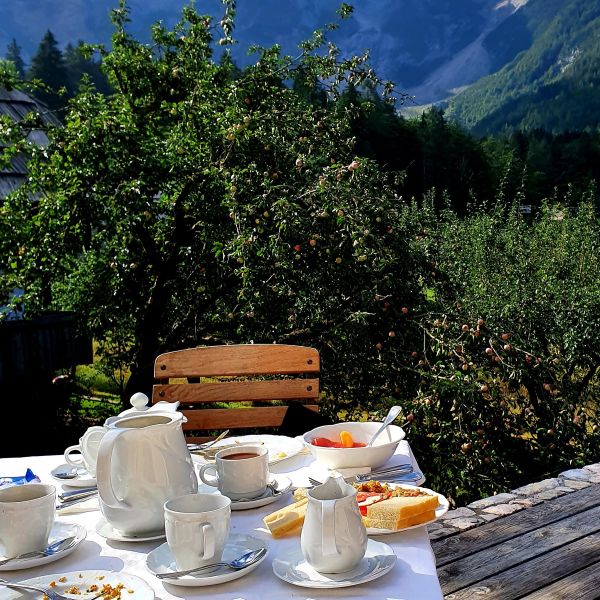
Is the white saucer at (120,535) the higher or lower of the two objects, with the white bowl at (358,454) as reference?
lower

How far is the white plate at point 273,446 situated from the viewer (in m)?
1.67

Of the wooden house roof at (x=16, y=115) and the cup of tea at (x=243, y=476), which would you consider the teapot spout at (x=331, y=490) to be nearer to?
the cup of tea at (x=243, y=476)

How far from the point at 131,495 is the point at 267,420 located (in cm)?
150

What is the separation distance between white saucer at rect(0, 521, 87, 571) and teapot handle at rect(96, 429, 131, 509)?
9 cm

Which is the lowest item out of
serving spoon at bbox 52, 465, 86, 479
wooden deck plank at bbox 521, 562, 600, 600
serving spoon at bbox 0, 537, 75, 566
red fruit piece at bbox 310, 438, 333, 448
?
wooden deck plank at bbox 521, 562, 600, 600

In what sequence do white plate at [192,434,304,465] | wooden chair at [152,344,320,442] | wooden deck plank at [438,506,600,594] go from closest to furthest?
1. white plate at [192,434,304,465]
2. wooden deck plank at [438,506,600,594]
3. wooden chair at [152,344,320,442]

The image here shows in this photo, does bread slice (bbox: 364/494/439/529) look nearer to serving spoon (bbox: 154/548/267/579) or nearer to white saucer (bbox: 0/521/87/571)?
serving spoon (bbox: 154/548/267/579)

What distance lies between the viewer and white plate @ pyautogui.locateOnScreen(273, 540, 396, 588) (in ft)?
3.35

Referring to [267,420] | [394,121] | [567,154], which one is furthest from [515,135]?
[267,420]

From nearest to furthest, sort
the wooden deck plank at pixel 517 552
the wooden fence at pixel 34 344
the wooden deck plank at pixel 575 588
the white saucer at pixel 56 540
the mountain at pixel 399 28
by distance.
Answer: the white saucer at pixel 56 540, the wooden deck plank at pixel 575 588, the wooden deck plank at pixel 517 552, the wooden fence at pixel 34 344, the mountain at pixel 399 28

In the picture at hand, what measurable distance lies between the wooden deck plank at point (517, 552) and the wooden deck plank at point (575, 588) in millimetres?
49

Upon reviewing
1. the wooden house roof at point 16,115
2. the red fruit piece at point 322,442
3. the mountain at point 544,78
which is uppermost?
the mountain at point 544,78

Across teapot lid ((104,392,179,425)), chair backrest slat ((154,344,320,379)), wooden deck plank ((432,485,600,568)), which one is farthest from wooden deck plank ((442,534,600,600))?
teapot lid ((104,392,179,425))

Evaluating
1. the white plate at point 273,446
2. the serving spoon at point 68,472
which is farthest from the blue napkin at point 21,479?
the white plate at point 273,446
